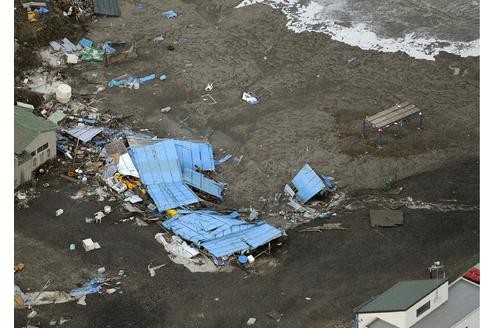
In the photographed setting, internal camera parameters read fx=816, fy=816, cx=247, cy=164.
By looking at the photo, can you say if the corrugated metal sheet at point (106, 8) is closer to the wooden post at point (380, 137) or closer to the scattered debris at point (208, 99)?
the scattered debris at point (208, 99)

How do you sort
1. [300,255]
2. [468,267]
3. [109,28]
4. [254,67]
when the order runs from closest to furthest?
1. [468,267]
2. [300,255]
3. [254,67]
4. [109,28]

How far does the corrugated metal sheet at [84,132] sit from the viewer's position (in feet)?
127

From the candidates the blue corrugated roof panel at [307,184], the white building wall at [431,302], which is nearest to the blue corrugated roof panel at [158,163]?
the blue corrugated roof panel at [307,184]

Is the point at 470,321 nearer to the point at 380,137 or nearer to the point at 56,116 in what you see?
the point at 380,137

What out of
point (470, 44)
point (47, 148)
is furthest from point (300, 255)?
point (470, 44)

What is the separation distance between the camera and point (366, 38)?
154ft

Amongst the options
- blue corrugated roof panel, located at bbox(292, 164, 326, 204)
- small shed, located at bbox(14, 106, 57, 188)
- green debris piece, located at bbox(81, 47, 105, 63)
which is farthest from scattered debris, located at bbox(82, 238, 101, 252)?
green debris piece, located at bbox(81, 47, 105, 63)

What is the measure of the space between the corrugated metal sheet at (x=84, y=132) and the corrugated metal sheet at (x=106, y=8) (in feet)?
40.8

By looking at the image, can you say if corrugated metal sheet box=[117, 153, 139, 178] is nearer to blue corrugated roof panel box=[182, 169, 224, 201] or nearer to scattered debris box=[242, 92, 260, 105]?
blue corrugated roof panel box=[182, 169, 224, 201]

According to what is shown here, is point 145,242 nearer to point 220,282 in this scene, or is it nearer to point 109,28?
point 220,282

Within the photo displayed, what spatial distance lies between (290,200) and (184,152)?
18.2 feet

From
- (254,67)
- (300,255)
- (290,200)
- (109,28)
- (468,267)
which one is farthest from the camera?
(109,28)

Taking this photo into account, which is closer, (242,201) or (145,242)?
(145,242)

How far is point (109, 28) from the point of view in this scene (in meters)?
48.6
